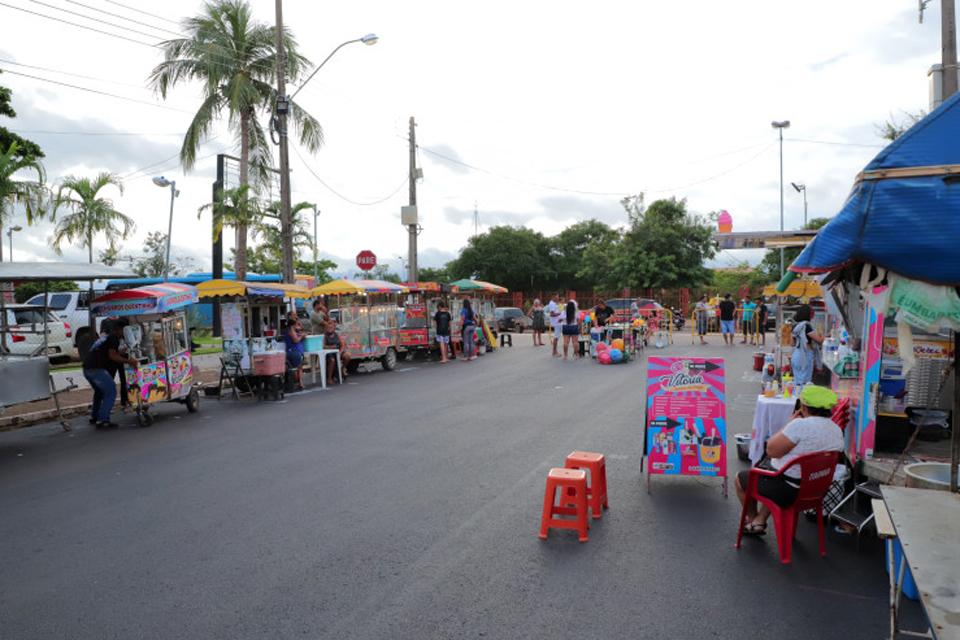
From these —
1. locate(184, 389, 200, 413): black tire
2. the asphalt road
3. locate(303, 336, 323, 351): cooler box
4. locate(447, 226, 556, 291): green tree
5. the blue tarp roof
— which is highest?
locate(447, 226, 556, 291): green tree

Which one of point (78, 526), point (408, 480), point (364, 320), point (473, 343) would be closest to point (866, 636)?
point (408, 480)

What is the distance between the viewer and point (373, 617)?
3.95 m

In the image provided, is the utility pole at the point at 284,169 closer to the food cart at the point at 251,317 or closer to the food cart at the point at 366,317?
the food cart at the point at 366,317

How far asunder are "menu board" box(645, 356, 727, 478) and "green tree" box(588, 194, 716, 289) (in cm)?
3680

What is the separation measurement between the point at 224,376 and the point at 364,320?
4.71 meters

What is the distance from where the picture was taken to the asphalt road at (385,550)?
3.92 metres

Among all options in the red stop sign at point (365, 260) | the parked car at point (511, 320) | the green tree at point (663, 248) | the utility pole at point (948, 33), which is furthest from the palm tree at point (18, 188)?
the green tree at point (663, 248)

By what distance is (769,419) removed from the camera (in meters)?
6.50

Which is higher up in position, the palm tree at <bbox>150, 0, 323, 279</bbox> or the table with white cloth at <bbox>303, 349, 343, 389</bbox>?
the palm tree at <bbox>150, 0, 323, 279</bbox>

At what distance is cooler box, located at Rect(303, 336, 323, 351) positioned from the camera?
1502 cm

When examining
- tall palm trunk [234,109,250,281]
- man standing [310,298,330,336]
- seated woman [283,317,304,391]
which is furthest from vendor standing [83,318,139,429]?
tall palm trunk [234,109,250,281]

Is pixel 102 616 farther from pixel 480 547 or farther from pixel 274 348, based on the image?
pixel 274 348

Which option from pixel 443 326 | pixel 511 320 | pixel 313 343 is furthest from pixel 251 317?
pixel 511 320

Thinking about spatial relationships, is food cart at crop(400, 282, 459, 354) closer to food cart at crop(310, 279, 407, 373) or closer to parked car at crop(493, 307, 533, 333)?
food cart at crop(310, 279, 407, 373)
